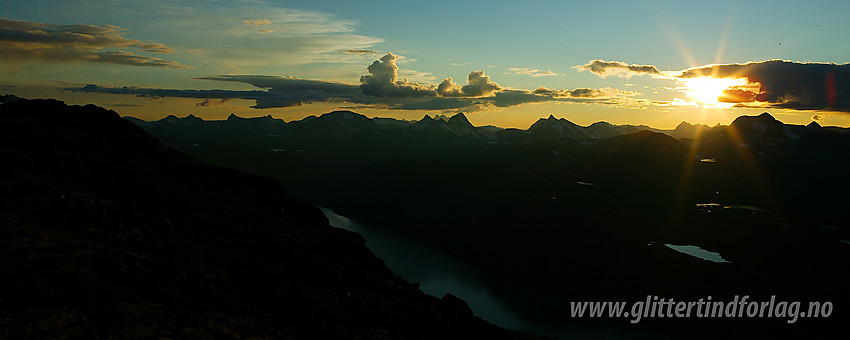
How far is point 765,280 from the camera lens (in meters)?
192

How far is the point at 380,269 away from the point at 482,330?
20.8 m

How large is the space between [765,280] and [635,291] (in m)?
58.3

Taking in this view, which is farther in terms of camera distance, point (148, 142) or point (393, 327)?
point (148, 142)

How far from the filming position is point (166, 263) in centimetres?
3747

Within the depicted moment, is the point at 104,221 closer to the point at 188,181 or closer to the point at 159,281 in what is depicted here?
the point at 159,281

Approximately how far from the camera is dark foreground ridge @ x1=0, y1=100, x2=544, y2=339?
26.6m

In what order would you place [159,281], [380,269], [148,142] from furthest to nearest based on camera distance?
[148,142]
[380,269]
[159,281]

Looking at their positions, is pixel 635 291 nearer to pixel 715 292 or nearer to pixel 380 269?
pixel 715 292

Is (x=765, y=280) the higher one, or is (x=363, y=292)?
(x=363, y=292)

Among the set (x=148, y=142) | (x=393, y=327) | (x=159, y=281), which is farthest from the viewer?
(x=148, y=142)

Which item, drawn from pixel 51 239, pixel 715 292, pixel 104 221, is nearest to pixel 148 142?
pixel 104 221

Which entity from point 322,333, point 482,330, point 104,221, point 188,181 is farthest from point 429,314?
point 188,181

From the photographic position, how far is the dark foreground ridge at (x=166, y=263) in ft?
87.3

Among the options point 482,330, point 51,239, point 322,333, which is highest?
point 51,239
